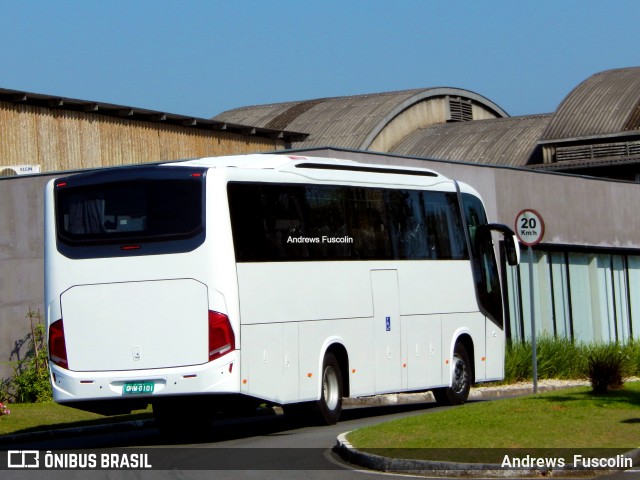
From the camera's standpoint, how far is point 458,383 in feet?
74.8

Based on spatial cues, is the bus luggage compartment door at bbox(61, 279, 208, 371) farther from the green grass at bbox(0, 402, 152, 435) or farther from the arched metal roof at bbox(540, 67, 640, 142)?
the arched metal roof at bbox(540, 67, 640, 142)

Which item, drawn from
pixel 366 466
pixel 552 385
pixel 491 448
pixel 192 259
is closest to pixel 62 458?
pixel 192 259

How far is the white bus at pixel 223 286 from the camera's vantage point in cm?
1695

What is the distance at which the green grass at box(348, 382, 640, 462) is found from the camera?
13695mm

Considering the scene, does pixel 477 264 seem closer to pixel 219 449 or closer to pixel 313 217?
pixel 313 217

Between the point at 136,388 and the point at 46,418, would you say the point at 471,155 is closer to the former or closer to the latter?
the point at 46,418

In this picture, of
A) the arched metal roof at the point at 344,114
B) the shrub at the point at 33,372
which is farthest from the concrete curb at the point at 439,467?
the arched metal roof at the point at 344,114

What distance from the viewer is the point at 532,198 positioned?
107 feet

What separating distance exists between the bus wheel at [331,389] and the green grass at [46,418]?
4.75m

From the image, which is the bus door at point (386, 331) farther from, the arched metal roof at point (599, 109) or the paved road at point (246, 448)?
the arched metal roof at point (599, 109)

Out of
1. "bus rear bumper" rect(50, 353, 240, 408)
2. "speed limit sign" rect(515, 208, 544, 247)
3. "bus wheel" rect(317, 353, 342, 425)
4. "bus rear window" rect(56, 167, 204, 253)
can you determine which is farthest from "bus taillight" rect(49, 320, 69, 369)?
"speed limit sign" rect(515, 208, 544, 247)

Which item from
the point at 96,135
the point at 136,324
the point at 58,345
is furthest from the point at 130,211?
the point at 96,135

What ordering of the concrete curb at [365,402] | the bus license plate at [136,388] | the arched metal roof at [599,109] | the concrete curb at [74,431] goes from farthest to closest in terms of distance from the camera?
the arched metal roof at [599,109] < the concrete curb at [365,402] < the concrete curb at [74,431] < the bus license plate at [136,388]

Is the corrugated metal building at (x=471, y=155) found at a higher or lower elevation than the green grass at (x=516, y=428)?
higher
